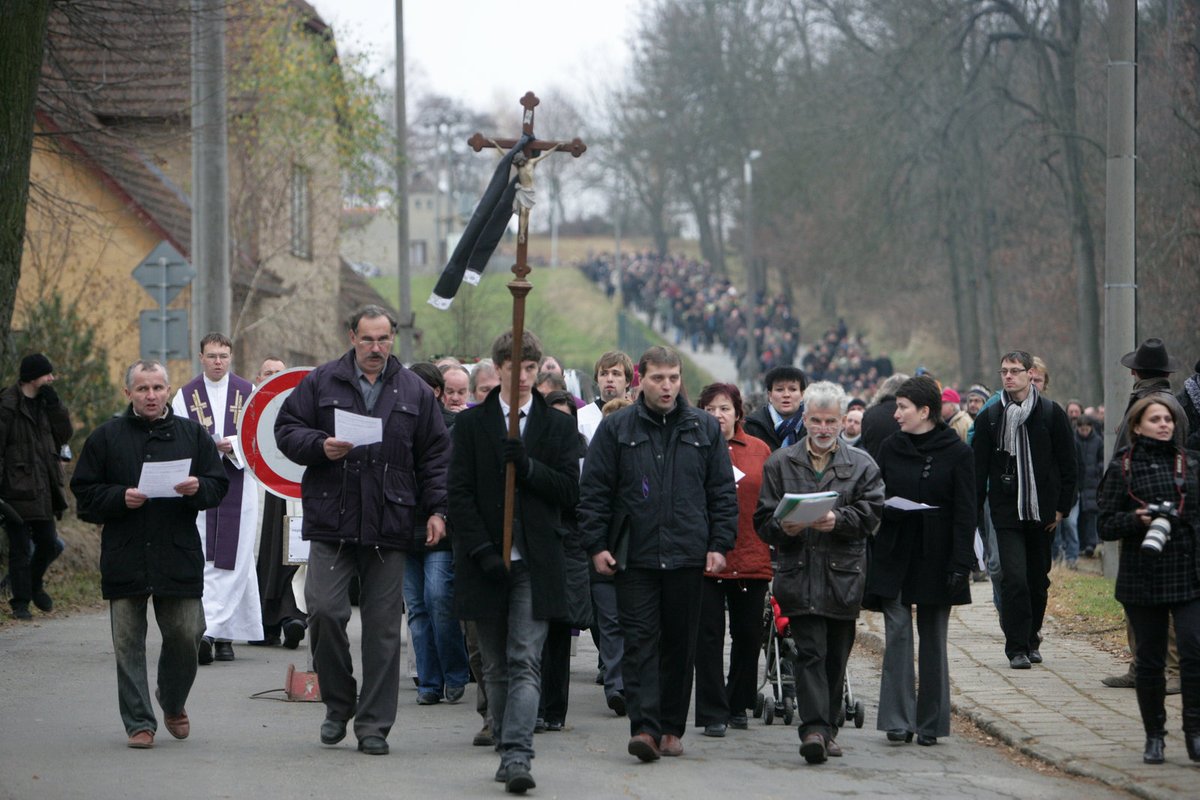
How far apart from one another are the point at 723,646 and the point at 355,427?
8.34 ft

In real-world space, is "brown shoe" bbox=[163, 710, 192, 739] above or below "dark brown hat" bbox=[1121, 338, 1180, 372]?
below

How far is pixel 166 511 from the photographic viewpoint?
29.0 ft

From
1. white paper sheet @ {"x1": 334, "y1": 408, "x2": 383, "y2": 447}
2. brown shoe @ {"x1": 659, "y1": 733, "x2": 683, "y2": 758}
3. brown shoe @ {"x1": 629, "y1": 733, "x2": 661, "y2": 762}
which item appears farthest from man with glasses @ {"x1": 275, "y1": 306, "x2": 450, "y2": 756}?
brown shoe @ {"x1": 659, "y1": 733, "x2": 683, "y2": 758}

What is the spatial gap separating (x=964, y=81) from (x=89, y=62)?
864 inches

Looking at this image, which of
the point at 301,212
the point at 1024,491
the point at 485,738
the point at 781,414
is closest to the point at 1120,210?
the point at 1024,491

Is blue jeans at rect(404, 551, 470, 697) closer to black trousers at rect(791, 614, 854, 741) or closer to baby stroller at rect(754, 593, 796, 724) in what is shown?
baby stroller at rect(754, 593, 796, 724)

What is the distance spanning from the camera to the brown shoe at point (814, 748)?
8594 mm

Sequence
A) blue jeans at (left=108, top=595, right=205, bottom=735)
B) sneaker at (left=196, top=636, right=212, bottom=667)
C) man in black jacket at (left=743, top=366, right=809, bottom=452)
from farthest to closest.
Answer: sneaker at (left=196, top=636, right=212, bottom=667)
man in black jacket at (left=743, top=366, right=809, bottom=452)
blue jeans at (left=108, top=595, right=205, bottom=735)

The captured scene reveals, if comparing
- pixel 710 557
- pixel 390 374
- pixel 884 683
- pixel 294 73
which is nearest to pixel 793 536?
pixel 710 557

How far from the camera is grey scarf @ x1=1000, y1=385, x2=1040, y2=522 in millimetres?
12008

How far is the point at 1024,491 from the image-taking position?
12016 millimetres

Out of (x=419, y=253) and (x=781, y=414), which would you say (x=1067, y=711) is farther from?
(x=419, y=253)

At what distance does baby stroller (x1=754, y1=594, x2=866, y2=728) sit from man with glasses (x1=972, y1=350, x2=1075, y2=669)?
203 cm

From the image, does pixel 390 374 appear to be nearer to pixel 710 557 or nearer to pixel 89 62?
pixel 710 557
